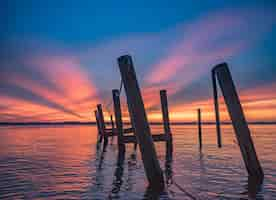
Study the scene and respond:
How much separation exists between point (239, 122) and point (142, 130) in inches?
103

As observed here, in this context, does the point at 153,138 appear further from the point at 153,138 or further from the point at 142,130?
the point at 142,130

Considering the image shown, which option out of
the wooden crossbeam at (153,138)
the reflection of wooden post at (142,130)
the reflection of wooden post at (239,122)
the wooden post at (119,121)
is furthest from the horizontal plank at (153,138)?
the reflection of wooden post at (142,130)

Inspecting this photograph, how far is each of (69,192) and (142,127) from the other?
2518 millimetres

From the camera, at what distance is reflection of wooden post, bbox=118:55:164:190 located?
16.5 ft

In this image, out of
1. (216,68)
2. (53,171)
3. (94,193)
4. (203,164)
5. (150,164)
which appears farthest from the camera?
(203,164)

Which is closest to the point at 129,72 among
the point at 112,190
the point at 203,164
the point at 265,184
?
the point at 112,190

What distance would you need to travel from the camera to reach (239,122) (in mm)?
5910

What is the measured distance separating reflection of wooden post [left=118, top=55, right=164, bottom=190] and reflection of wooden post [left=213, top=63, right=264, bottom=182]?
2.33m

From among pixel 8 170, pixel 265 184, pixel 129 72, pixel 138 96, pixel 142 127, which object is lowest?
pixel 265 184

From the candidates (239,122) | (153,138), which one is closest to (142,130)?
(239,122)

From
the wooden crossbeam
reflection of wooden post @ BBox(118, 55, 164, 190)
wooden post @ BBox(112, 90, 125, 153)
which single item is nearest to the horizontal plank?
the wooden crossbeam

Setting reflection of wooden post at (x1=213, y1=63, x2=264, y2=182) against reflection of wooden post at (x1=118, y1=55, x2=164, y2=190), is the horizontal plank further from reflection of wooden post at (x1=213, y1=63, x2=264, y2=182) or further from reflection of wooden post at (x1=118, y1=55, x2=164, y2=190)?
reflection of wooden post at (x1=118, y1=55, x2=164, y2=190)

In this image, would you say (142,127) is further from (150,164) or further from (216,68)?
(216,68)

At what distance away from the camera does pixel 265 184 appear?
6.36 m
